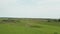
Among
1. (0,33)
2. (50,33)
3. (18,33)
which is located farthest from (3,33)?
(50,33)

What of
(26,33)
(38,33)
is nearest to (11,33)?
(26,33)

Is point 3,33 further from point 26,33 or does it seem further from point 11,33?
point 26,33

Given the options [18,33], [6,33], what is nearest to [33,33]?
[18,33]

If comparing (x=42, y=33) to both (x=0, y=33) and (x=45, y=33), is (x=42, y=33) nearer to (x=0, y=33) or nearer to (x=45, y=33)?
(x=45, y=33)

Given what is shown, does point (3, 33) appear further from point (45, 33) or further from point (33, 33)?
point (45, 33)

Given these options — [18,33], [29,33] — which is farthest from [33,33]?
[18,33]

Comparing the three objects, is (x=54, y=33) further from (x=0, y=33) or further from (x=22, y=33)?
(x=0, y=33)
